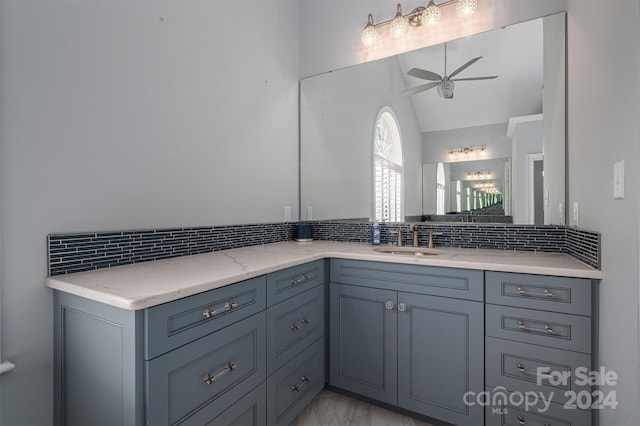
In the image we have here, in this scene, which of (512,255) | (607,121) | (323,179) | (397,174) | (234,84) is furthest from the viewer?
(323,179)

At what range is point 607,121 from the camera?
3.55 ft

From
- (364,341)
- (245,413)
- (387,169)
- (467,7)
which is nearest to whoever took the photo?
(245,413)

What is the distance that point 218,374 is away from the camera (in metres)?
1.17

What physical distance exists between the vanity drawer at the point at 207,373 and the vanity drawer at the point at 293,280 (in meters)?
0.12

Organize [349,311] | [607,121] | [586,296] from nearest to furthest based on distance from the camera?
[607,121], [586,296], [349,311]

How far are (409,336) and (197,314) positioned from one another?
3.66 feet

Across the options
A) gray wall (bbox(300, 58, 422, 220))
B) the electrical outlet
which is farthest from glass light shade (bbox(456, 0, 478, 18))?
the electrical outlet

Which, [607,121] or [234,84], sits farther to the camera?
[234,84]

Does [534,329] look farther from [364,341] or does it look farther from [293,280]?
[293,280]

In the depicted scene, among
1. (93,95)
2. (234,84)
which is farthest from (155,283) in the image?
(234,84)

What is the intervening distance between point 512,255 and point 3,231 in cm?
226

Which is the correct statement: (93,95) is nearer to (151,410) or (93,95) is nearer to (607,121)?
(151,410)

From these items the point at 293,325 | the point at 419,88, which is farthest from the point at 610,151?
the point at 293,325

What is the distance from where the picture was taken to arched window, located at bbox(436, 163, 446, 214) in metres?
2.11
